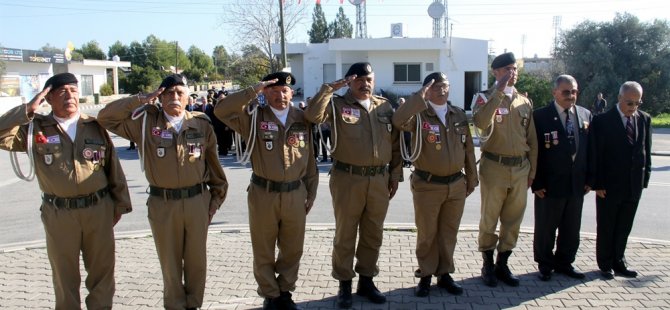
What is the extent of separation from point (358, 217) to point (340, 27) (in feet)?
193

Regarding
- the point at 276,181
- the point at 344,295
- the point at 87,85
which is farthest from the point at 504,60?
the point at 87,85

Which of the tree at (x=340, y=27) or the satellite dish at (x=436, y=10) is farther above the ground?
the tree at (x=340, y=27)

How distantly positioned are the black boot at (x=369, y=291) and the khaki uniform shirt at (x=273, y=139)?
1159mm

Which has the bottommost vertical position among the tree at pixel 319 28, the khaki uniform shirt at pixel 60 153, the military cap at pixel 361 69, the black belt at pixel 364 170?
the black belt at pixel 364 170

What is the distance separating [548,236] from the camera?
17.4ft

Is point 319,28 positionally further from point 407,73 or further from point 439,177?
point 439,177

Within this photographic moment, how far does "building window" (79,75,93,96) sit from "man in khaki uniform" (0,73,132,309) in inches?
2071

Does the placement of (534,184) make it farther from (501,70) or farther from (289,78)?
(289,78)

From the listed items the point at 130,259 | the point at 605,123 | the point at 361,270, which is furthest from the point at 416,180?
the point at 130,259

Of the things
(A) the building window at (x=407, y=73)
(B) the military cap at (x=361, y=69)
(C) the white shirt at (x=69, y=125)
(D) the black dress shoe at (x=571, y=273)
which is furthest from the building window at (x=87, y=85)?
(D) the black dress shoe at (x=571, y=273)

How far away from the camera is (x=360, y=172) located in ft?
15.4

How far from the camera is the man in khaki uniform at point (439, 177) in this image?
4832 millimetres

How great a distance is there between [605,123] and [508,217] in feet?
4.52

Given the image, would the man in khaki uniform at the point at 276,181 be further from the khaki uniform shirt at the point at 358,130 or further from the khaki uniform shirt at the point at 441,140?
the khaki uniform shirt at the point at 441,140
